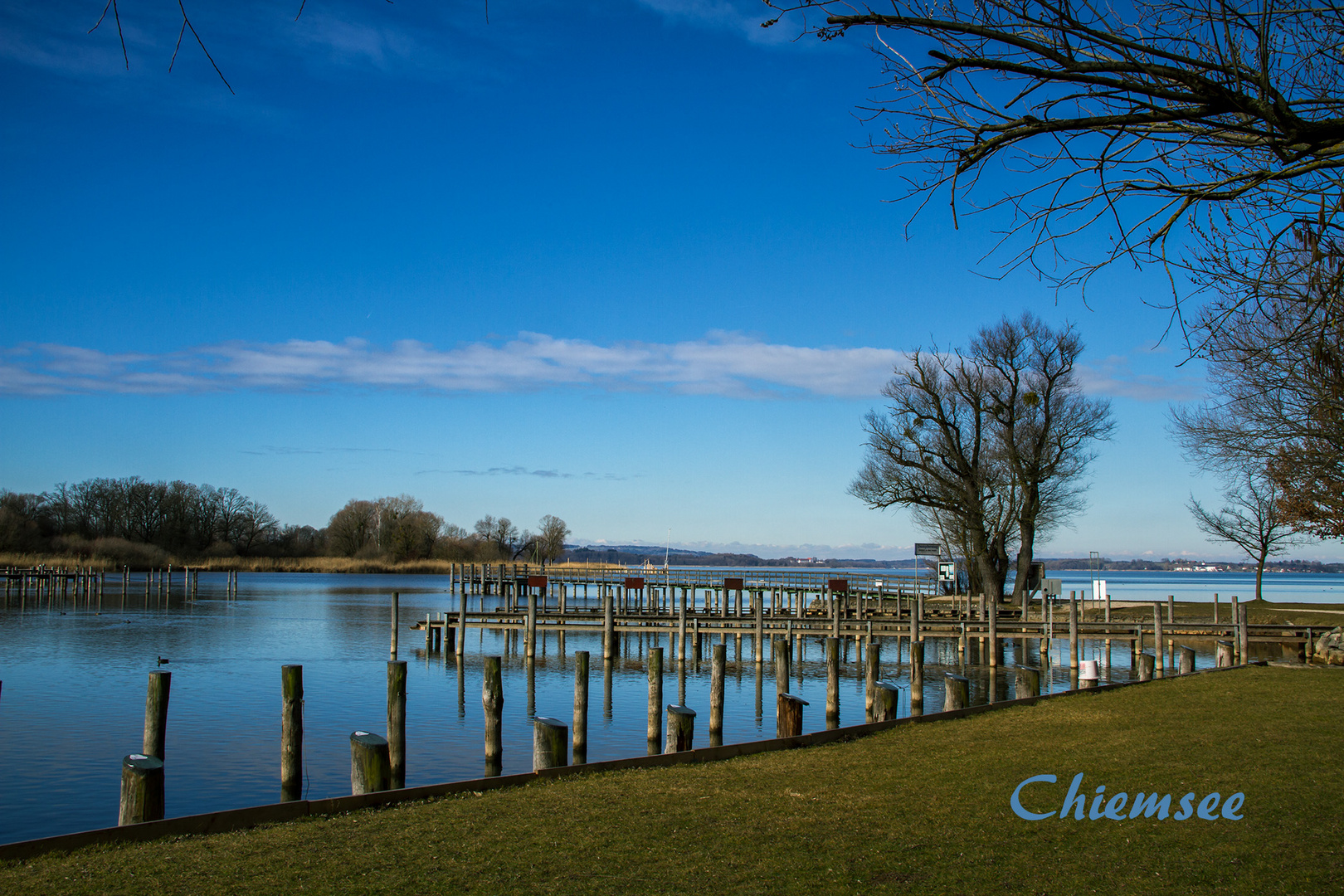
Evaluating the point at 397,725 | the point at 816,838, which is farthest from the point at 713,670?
the point at 816,838

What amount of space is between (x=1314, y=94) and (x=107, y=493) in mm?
135977

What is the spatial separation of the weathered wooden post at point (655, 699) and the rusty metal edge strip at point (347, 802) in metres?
4.14

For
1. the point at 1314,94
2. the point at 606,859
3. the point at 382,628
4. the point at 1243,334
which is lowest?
the point at 382,628

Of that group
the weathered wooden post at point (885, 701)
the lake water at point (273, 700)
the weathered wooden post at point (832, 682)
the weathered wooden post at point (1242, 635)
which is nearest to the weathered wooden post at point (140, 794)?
the lake water at point (273, 700)

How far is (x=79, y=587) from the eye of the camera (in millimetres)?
80000

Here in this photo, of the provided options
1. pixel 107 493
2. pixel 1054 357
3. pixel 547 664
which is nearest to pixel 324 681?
pixel 547 664

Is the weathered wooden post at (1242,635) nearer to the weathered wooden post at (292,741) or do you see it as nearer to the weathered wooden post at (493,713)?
the weathered wooden post at (493,713)

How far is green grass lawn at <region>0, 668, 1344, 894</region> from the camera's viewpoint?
6.15 metres

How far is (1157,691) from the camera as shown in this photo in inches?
624

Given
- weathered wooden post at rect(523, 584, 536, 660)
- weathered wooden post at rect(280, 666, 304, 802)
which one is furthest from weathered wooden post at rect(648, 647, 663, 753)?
weathered wooden post at rect(523, 584, 536, 660)

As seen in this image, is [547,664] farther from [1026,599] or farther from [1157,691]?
[1157,691]

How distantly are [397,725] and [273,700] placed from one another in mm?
12550

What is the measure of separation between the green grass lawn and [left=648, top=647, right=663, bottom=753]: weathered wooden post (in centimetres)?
507

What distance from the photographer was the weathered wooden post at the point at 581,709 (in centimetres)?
1542
